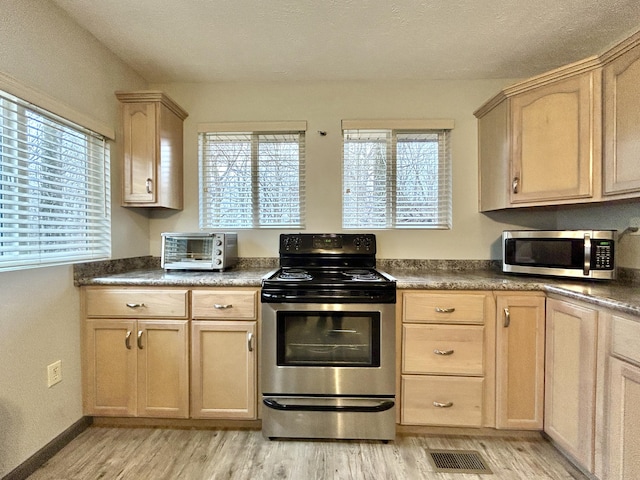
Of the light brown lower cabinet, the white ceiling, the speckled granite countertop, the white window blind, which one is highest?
the white ceiling

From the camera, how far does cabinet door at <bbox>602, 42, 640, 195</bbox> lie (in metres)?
1.52

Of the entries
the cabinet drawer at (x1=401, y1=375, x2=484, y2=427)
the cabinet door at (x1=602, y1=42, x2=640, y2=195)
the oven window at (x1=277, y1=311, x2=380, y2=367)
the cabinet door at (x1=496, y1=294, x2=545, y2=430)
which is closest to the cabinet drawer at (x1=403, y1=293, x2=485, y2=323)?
the cabinet door at (x1=496, y1=294, x2=545, y2=430)

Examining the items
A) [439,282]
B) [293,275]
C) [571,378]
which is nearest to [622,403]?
[571,378]

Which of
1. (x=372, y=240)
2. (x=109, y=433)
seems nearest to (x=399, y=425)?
(x=372, y=240)

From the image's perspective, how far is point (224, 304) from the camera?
6.11 ft

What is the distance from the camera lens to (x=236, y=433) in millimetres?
1888

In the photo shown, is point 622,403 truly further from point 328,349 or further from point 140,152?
point 140,152

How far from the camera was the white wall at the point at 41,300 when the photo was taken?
1458 millimetres

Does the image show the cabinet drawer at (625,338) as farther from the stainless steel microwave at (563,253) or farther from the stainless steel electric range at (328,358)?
the stainless steel electric range at (328,358)

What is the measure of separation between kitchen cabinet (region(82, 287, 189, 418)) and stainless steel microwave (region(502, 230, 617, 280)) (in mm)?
2112

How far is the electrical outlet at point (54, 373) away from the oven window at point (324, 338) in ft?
4.01

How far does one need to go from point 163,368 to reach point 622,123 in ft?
9.42

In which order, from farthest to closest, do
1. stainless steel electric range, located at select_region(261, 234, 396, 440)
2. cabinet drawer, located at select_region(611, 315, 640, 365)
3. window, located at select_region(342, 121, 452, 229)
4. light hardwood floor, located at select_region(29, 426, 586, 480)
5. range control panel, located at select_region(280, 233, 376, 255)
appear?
1. window, located at select_region(342, 121, 452, 229)
2. range control panel, located at select_region(280, 233, 376, 255)
3. stainless steel electric range, located at select_region(261, 234, 396, 440)
4. light hardwood floor, located at select_region(29, 426, 586, 480)
5. cabinet drawer, located at select_region(611, 315, 640, 365)

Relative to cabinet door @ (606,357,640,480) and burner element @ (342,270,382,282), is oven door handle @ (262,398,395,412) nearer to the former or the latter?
burner element @ (342,270,382,282)
